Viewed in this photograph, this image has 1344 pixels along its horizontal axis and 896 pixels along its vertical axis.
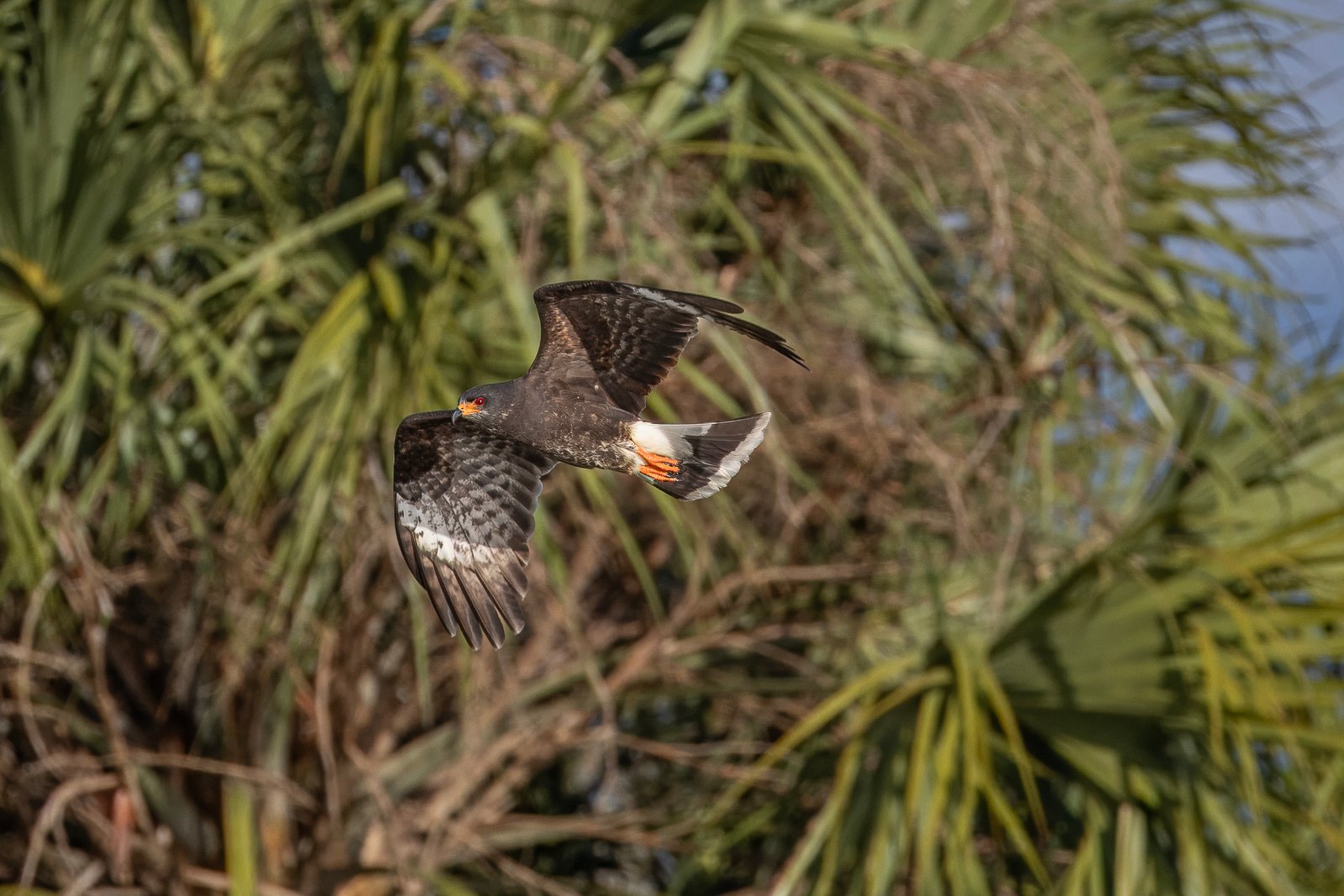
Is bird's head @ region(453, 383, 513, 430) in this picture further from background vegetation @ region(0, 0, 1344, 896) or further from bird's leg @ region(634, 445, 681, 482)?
background vegetation @ region(0, 0, 1344, 896)

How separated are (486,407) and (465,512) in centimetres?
54

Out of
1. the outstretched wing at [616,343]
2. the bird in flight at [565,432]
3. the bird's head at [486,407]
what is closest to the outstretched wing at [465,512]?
the bird in flight at [565,432]

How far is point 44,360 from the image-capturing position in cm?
447

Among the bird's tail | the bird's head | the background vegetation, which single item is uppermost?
the bird's head

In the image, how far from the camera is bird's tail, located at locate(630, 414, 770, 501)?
10.8ft

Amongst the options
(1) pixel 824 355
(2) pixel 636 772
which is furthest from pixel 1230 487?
(2) pixel 636 772

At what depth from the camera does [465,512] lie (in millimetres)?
3717

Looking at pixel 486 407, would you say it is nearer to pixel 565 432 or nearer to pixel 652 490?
pixel 565 432

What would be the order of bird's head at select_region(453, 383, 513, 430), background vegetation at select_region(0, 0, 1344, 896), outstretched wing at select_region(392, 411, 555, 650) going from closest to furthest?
bird's head at select_region(453, 383, 513, 430) → outstretched wing at select_region(392, 411, 555, 650) → background vegetation at select_region(0, 0, 1344, 896)

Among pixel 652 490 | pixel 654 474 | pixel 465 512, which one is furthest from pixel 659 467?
pixel 652 490

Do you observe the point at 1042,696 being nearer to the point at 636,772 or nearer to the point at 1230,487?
the point at 1230,487

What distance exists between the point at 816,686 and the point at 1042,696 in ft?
2.93

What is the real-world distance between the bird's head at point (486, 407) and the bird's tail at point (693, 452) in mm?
243

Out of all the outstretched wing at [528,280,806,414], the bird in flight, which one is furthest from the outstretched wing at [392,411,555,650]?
the outstretched wing at [528,280,806,414]
